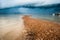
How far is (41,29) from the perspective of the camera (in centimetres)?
167

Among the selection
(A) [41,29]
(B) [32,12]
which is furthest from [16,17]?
(A) [41,29]

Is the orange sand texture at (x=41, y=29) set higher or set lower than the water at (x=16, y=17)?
lower

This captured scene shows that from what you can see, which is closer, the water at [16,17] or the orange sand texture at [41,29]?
the orange sand texture at [41,29]

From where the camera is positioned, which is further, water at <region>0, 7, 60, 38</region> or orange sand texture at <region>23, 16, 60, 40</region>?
water at <region>0, 7, 60, 38</region>

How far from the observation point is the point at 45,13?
1728 mm

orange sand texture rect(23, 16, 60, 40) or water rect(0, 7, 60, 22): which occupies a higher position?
water rect(0, 7, 60, 22)

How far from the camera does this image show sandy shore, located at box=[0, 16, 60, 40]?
163cm

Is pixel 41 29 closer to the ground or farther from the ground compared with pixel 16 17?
closer to the ground

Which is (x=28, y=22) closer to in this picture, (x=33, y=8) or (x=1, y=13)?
(x=33, y=8)

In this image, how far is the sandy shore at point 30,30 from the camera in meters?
1.63

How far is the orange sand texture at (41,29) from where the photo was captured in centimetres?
162

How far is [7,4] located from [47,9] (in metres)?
0.65

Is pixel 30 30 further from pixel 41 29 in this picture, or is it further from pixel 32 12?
pixel 32 12

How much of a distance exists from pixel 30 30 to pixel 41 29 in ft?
0.55
